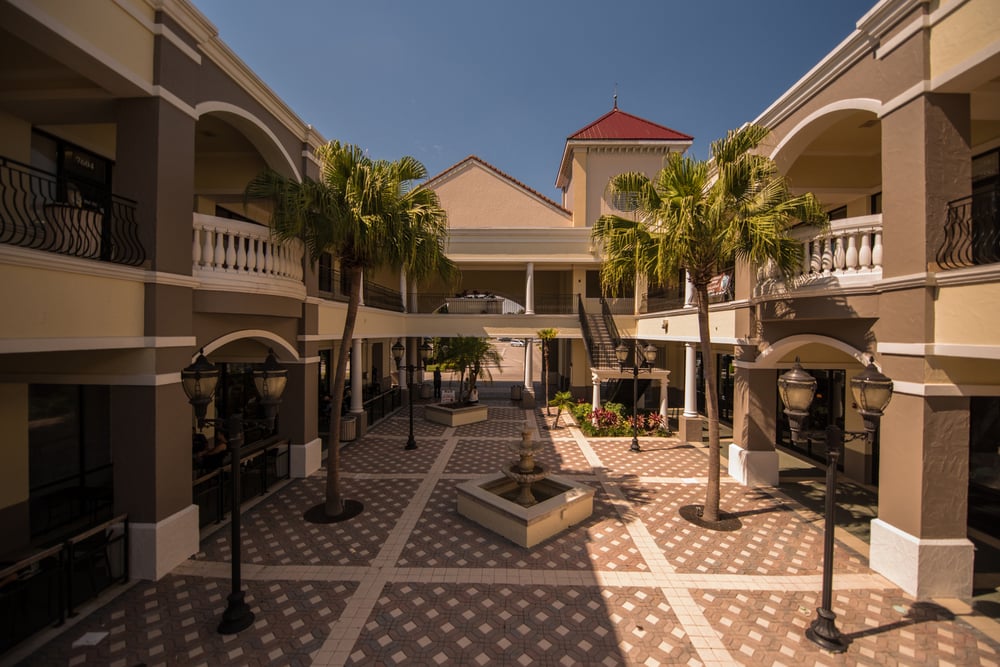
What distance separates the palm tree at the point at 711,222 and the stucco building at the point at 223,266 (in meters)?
1.25

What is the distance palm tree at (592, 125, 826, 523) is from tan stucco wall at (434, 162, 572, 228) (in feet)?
51.1

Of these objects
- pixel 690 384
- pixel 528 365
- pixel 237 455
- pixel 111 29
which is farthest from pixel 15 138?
pixel 528 365

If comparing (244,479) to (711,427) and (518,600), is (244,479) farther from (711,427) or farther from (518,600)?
(711,427)

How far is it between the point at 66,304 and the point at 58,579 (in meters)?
4.04

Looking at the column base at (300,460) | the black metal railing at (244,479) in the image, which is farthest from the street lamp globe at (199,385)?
the column base at (300,460)

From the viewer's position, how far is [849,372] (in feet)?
39.6

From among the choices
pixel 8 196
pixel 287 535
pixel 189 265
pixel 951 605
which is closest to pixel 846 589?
pixel 951 605

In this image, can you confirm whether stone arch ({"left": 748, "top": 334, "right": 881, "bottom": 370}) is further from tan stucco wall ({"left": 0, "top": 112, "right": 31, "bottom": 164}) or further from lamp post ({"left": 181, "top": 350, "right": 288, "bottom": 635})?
tan stucco wall ({"left": 0, "top": 112, "right": 31, "bottom": 164})

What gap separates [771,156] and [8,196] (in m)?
14.6

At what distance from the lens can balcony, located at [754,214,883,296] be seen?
752 cm

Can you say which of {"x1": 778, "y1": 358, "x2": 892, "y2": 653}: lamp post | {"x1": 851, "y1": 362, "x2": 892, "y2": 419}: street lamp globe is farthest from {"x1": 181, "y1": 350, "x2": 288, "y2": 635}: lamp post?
{"x1": 851, "y1": 362, "x2": 892, "y2": 419}: street lamp globe

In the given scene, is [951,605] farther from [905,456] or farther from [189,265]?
[189,265]

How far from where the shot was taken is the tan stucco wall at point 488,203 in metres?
24.2

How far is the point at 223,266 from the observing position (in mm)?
8320
